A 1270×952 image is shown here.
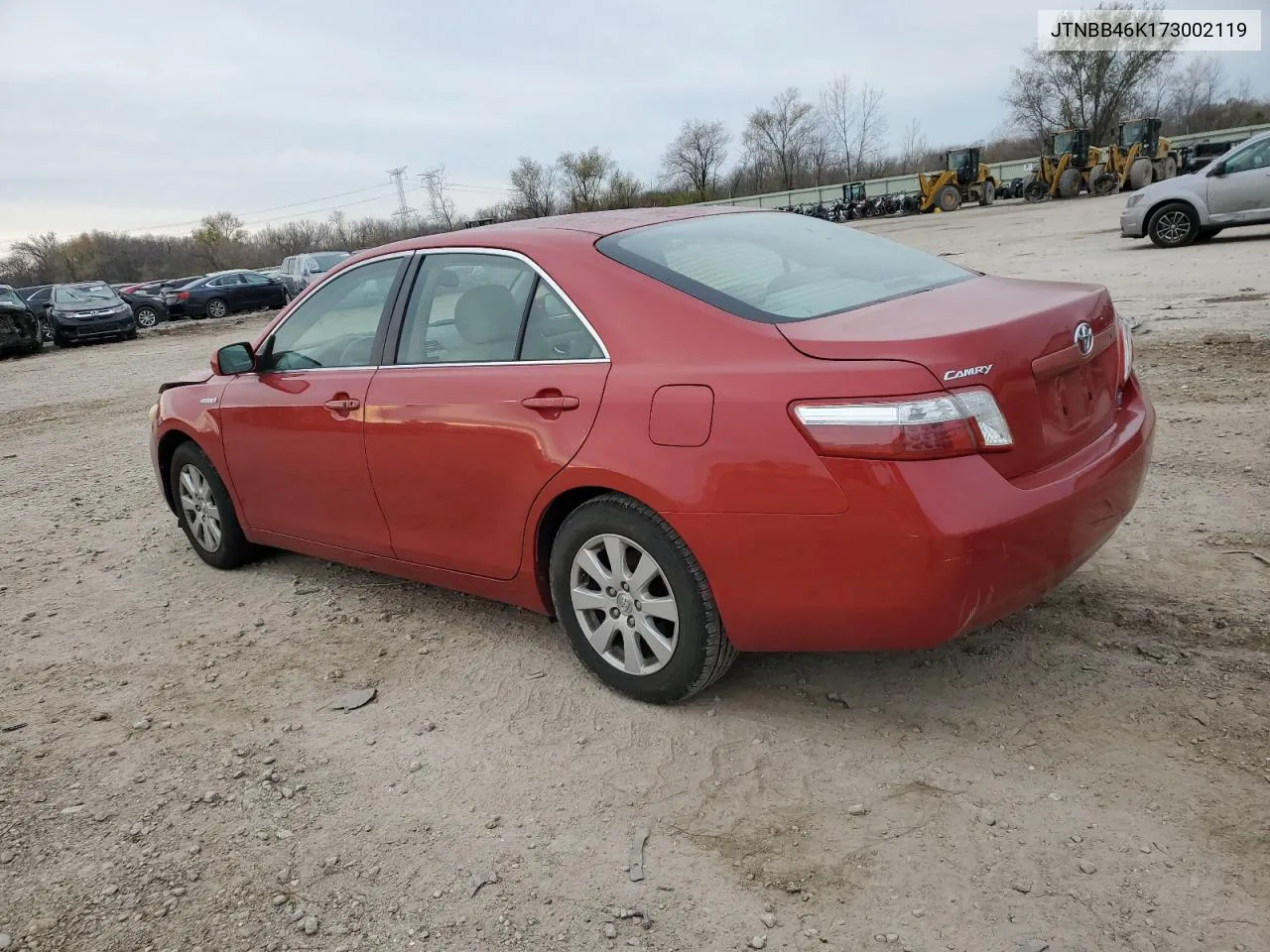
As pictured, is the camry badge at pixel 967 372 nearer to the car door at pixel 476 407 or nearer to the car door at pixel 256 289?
the car door at pixel 476 407

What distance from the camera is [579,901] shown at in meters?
2.45

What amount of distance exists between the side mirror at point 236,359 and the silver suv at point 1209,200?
15.3m

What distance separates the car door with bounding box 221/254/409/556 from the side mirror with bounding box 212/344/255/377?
48 millimetres

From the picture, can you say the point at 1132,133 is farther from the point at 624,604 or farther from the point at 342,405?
the point at 624,604

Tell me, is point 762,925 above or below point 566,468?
below

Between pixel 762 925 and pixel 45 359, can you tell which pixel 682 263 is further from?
pixel 45 359

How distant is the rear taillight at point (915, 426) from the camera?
8.25ft

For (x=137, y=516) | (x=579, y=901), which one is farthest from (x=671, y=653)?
(x=137, y=516)

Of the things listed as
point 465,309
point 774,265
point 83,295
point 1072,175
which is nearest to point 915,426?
point 774,265

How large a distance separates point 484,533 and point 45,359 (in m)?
22.0

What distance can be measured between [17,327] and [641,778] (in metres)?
24.2

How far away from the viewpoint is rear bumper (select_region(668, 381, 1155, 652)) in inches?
99.0

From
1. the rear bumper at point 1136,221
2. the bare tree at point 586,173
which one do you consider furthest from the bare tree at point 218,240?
the rear bumper at point 1136,221

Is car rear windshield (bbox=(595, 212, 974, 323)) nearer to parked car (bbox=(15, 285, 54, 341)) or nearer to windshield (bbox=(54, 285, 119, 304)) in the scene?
parked car (bbox=(15, 285, 54, 341))
